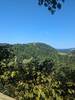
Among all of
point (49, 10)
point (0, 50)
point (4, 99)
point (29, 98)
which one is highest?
point (49, 10)

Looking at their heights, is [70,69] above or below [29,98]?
above

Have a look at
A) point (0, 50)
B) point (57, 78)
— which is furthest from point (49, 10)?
point (57, 78)

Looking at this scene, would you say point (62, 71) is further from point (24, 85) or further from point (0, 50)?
point (0, 50)

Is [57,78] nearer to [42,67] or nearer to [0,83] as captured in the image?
[42,67]

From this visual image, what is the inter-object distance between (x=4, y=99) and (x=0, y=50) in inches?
175

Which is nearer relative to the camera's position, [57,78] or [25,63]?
[57,78]

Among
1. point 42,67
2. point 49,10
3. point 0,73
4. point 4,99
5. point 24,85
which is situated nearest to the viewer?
point 4,99

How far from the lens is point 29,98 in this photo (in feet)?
19.5

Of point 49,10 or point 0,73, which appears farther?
point 49,10

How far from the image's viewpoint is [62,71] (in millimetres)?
6504

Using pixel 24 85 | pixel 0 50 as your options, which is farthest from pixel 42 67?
pixel 0 50

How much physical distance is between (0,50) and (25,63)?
1.49 m

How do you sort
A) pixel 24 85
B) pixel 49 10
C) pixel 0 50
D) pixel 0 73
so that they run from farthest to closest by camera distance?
pixel 49 10 < pixel 0 50 < pixel 0 73 < pixel 24 85

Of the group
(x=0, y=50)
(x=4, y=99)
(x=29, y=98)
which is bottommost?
(x=29, y=98)
